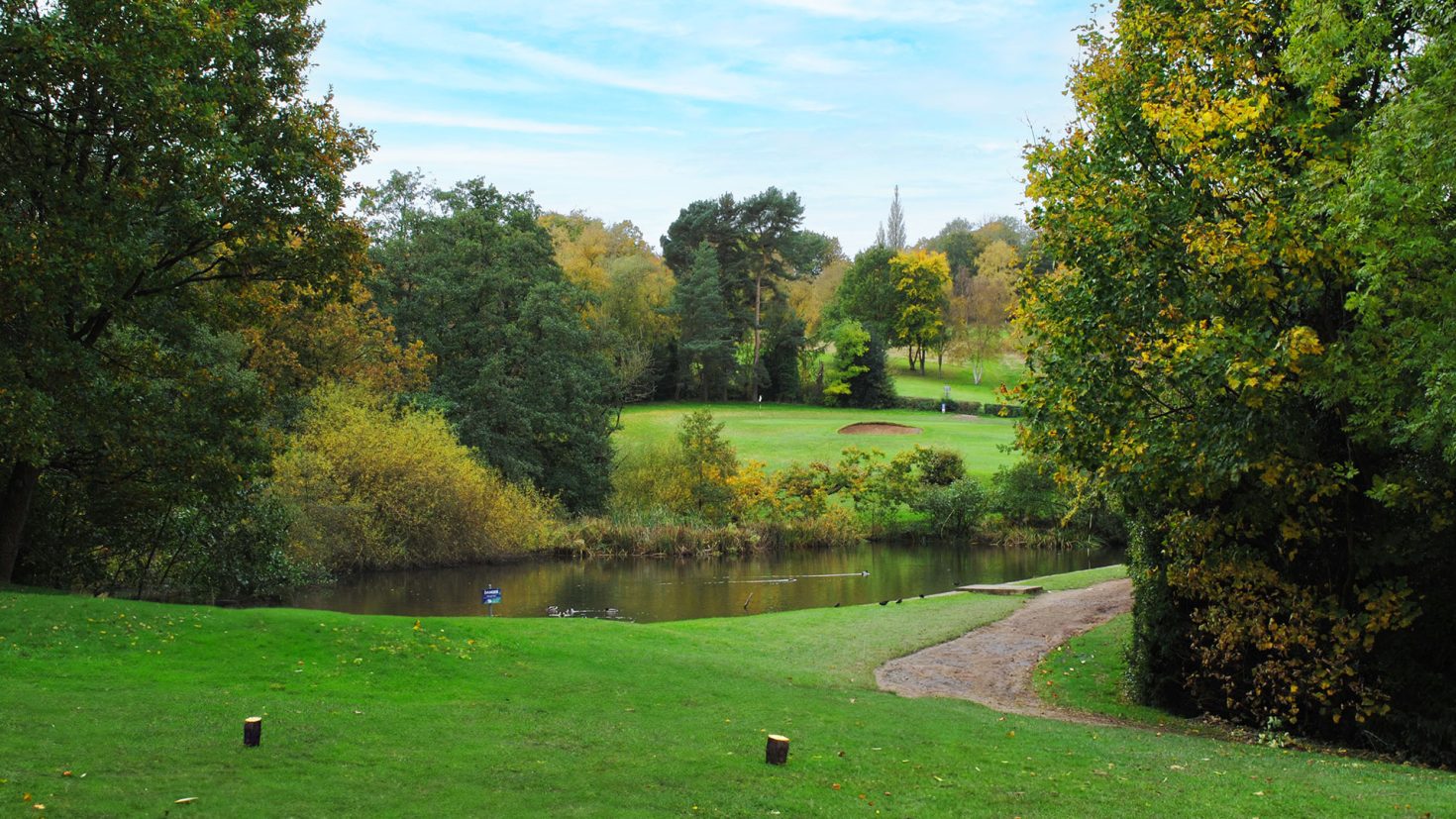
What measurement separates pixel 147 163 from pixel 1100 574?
1054 inches

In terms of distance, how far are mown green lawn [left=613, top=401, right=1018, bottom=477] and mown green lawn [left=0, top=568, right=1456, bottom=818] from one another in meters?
40.0

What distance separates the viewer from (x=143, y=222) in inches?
636

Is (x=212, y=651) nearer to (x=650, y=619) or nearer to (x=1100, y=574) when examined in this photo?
(x=650, y=619)

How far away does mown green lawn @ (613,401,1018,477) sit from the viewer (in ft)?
198

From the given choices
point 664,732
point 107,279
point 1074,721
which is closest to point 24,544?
point 107,279

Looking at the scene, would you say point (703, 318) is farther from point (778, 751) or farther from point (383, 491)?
point (778, 751)

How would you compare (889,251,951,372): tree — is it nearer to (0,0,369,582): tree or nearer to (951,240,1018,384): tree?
(951,240,1018,384): tree

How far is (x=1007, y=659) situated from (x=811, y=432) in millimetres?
50270

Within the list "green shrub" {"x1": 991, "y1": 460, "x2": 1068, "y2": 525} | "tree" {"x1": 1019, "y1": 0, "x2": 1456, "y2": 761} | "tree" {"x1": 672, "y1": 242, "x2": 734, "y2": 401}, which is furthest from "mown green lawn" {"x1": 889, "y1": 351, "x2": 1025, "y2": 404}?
"tree" {"x1": 1019, "y1": 0, "x2": 1456, "y2": 761}

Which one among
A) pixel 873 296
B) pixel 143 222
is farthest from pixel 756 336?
pixel 143 222

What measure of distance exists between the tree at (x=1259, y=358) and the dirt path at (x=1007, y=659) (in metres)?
2.23

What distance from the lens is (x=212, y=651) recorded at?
41.2 ft

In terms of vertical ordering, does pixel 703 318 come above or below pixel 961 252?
below

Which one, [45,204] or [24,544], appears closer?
[45,204]
